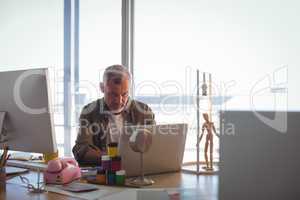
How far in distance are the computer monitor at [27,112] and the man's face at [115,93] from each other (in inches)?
27.2

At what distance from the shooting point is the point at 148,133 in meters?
1.52

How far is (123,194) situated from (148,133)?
0.99 feet

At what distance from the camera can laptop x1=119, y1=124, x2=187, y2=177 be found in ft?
5.03

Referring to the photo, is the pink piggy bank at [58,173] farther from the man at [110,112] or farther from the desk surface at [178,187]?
the man at [110,112]

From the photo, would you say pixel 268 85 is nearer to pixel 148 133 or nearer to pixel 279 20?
pixel 279 20

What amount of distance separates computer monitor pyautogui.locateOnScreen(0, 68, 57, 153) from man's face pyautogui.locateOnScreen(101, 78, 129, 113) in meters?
0.69

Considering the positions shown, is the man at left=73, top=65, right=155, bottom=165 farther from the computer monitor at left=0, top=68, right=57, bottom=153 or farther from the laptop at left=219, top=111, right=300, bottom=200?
the laptop at left=219, top=111, right=300, bottom=200

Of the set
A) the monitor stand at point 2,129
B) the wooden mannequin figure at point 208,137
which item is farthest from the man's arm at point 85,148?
the wooden mannequin figure at point 208,137

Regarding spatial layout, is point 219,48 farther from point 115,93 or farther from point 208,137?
point 208,137

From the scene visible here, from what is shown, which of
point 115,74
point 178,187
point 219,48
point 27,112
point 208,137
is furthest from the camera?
point 219,48

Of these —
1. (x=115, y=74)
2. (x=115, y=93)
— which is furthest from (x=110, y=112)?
(x=115, y=74)

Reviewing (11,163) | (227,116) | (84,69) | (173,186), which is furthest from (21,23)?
(227,116)

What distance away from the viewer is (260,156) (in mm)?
725

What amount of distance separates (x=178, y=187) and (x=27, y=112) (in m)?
0.74
